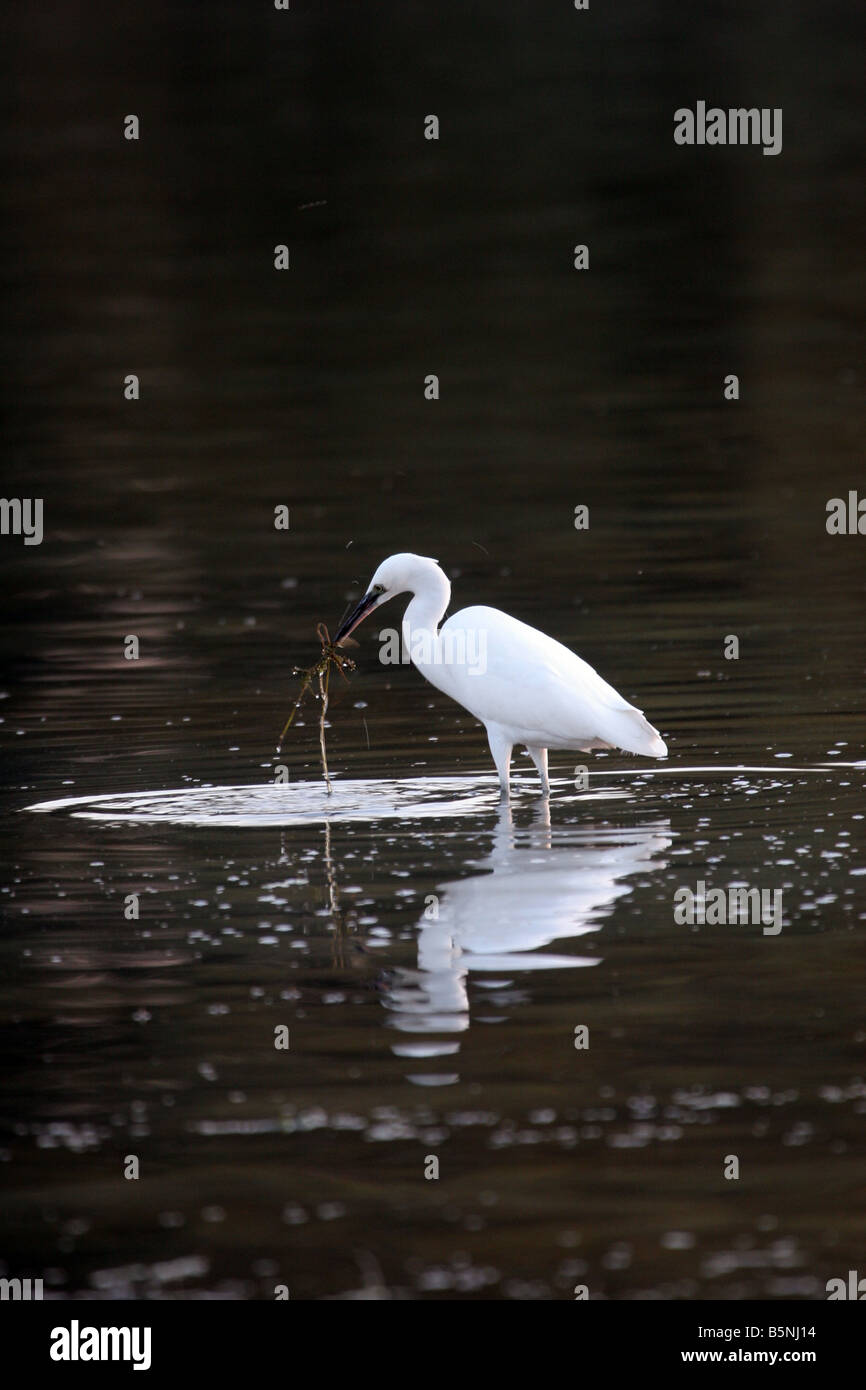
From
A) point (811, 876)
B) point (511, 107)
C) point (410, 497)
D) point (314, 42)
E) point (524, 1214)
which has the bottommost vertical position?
point (524, 1214)

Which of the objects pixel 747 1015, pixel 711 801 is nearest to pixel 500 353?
pixel 711 801

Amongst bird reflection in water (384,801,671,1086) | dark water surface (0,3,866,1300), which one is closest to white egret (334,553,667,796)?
dark water surface (0,3,866,1300)

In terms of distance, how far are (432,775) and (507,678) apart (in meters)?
0.72

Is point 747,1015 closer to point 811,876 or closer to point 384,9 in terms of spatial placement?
point 811,876

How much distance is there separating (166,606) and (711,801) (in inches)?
254

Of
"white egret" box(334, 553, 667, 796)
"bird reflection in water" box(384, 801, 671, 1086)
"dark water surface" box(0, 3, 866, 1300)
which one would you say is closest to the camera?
"dark water surface" box(0, 3, 866, 1300)

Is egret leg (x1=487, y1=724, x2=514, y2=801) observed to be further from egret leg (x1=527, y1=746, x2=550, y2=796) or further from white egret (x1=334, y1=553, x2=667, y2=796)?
egret leg (x1=527, y1=746, x2=550, y2=796)

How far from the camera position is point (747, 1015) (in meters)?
7.49

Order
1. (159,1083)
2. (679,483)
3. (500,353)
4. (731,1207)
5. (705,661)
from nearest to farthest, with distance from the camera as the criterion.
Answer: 1. (731,1207)
2. (159,1083)
3. (705,661)
4. (679,483)
5. (500,353)

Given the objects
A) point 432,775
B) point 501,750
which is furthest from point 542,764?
point 432,775

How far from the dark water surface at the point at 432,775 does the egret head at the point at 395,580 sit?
0.72m

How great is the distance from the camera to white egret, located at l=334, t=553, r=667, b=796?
10484 millimetres

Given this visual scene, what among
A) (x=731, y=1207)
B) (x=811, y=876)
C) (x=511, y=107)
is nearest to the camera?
(x=731, y=1207)

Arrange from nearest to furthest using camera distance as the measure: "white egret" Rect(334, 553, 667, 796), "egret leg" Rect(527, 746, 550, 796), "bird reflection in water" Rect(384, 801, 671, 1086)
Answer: "bird reflection in water" Rect(384, 801, 671, 1086) < "white egret" Rect(334, 553, 667, 796) < "egret leg" Rect(527, 746, 550, 796)
